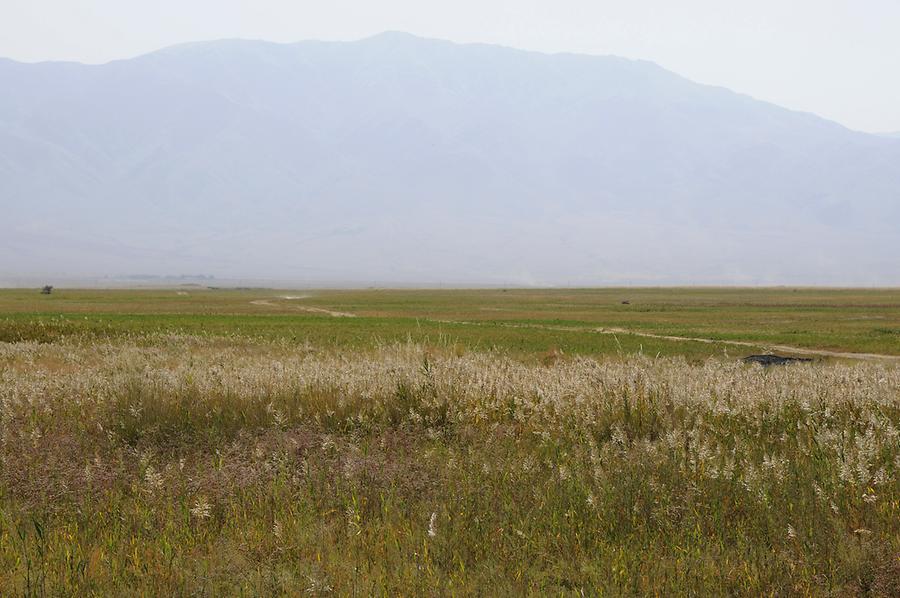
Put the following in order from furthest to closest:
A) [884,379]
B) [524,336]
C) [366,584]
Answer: [524,336] < [884,379] < [366,584]

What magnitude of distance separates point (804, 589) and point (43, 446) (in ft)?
29.0

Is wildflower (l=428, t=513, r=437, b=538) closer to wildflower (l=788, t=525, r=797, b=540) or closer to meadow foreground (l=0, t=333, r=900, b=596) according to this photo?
meadow foreground (l=0, t=333, r=900, b=596)

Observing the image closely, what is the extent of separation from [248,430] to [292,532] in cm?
413

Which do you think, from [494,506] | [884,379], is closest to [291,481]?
[494,506]

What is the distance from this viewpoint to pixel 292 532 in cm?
593

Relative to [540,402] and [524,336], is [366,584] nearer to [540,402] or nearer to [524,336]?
[540,402]

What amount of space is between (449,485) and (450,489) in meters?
0.23

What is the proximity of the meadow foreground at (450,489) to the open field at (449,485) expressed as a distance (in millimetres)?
31

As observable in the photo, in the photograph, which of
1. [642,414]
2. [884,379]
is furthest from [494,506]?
[884,379]

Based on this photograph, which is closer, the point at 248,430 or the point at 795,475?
the point at 795,475

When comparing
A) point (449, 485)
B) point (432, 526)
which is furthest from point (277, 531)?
point (449, 485)

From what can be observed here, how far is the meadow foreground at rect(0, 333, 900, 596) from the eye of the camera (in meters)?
5.12

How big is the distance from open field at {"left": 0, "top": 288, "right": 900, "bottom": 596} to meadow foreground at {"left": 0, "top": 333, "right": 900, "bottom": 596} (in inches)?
1.2

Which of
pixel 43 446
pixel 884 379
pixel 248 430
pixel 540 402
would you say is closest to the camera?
pixel 43 446
